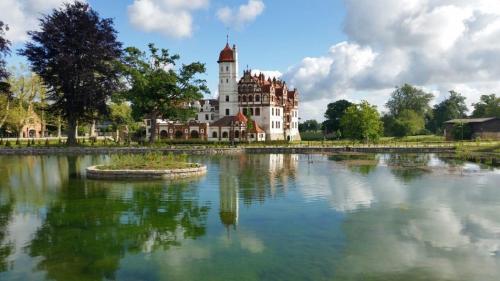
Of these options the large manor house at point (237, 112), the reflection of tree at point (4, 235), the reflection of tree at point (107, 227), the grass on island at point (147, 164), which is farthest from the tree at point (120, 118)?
the reflection of tree at point (4, 235)

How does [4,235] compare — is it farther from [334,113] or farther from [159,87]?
[334,113]

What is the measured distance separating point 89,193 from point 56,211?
5704 mm

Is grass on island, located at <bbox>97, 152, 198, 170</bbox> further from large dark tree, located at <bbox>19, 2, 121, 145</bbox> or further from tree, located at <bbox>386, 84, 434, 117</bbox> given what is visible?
tree, located at <bbox>386, 84, 434, 117</bbox>

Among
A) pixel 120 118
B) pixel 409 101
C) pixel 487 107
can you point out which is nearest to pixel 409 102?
pixel 409 101

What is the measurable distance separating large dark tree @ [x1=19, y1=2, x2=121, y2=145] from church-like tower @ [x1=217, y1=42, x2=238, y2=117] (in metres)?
32.8

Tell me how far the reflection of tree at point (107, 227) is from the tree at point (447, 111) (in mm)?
130307

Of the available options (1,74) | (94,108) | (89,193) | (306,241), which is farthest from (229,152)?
(306,241)

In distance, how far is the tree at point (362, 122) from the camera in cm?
8194

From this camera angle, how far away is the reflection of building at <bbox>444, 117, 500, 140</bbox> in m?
91.6

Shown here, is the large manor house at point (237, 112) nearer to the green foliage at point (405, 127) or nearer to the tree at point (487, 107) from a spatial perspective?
the green foliage at point (405, 127)

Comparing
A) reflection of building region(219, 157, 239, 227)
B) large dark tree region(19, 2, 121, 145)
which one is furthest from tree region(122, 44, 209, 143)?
reflection of building region(219, 157, 239, 227)

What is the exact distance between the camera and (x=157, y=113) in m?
79.4

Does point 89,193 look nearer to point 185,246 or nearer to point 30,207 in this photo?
point 30,207

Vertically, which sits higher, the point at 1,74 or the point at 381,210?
the point at 1,74
